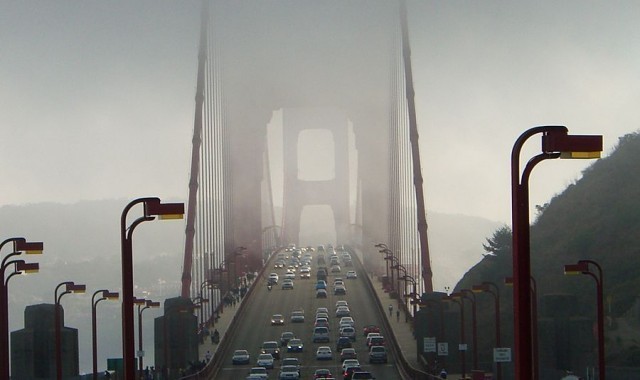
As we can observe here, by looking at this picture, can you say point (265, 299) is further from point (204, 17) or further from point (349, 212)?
point (349, 212)

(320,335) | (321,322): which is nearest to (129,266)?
(320,335)

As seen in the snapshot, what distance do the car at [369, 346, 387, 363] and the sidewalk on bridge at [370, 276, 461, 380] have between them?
2.64 feet

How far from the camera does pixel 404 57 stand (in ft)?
275

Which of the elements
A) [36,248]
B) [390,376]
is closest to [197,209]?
[390,376]

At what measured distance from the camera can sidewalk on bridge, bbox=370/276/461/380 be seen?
55.4 metres

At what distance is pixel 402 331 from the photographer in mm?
69250

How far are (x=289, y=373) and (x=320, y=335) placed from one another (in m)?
17.6

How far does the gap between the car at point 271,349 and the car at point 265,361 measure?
3882 millimetres

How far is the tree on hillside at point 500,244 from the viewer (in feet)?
275

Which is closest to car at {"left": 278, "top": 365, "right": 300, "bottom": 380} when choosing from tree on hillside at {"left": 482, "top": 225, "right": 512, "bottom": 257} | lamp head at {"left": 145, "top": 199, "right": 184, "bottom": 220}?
tree on hillside at {"left": 482, "top": 225, "right": 512, "bottom": 257}

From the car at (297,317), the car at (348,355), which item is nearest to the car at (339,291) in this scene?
the car at (297,317)

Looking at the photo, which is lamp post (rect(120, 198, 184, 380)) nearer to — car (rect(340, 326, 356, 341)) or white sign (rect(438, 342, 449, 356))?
white sign (rect(438, 342, 449, 356))

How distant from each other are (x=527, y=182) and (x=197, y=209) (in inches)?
2513

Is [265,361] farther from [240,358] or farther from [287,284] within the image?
[287,284]
